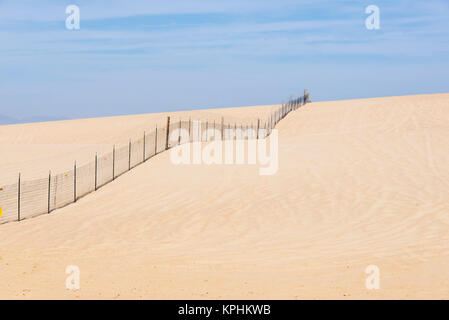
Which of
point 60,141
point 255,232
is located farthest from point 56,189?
point 60,141

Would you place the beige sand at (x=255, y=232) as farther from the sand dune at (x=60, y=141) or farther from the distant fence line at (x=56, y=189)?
the sand dune at (x=60, y=141)

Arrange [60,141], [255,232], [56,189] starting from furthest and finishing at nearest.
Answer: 1. [60,141]
2. [56,189]
3. [255,232]

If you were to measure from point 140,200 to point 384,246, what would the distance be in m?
10.0

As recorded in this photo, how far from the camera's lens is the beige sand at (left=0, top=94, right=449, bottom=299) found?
1049 centimetres

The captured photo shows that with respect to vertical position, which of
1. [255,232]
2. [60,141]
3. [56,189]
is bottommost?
[255,232]

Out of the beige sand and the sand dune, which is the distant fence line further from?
the sand dune

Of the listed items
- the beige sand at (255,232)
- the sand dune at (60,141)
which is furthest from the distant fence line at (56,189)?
the sand dune at (60,141)

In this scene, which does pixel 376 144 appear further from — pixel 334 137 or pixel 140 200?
pixel 140 200

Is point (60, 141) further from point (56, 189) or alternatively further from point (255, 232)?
point (255, 232)

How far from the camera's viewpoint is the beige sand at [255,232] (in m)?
10.5

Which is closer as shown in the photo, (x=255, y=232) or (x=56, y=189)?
(x=255, y=232)

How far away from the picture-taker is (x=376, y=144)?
3058 centimetres

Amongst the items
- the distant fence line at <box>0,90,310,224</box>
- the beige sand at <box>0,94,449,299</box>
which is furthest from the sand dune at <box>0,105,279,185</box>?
the beige sand at <box>0,94,449,299</box>

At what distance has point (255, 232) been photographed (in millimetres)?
15727
